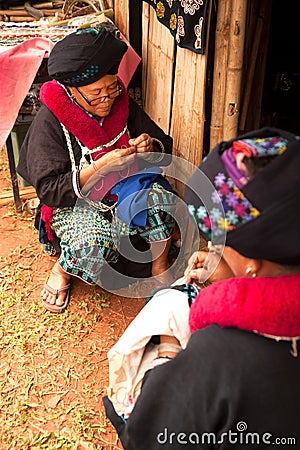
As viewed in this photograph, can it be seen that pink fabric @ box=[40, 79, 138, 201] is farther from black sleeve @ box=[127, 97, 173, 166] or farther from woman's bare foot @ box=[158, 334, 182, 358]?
woman's bare foot @ box=[158, 334, 182, 358]

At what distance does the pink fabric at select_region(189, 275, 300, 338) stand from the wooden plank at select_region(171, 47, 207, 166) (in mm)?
1915

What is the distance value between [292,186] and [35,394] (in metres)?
1.90

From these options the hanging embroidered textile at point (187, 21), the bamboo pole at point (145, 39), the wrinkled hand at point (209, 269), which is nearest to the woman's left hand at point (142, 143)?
the hanging embroidered textile at point (187, 21)

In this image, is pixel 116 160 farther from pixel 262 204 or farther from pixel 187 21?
pixel 262 204

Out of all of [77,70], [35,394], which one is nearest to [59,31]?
[77,70]

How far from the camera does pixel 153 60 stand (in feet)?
12.0

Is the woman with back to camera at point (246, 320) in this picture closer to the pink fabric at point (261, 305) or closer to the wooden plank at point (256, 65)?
the pink fabric at point (261, 305)

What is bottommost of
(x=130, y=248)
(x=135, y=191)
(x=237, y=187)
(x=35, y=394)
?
(x=35, y=394)

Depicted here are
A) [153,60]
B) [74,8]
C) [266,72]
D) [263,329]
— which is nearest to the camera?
[263,329]

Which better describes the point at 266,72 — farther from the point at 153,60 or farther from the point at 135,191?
the point at 135,191

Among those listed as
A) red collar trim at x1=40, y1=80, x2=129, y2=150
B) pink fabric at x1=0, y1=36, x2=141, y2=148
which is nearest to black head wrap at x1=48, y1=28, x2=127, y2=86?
red collar trim at x1=40, y1=80, x2=129, y2=150

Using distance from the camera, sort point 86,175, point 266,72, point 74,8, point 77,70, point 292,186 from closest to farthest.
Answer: point 292,186 → point 77,70 → point 86,175 → point 266,72 → point 74,8

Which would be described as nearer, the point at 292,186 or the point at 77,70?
the point at 292,186

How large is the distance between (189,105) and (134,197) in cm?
79
